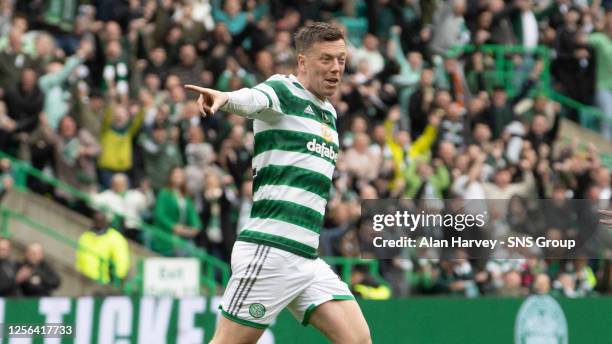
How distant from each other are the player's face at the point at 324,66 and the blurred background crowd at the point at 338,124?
19.3 feet

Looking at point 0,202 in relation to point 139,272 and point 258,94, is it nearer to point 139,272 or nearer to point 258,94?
point 139,272

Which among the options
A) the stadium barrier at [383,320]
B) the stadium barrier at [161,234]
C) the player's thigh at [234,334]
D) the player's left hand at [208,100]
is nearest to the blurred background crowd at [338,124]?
the stadium barrier at [161,234]

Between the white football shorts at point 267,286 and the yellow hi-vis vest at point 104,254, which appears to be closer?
the white football shorts at point 267,286

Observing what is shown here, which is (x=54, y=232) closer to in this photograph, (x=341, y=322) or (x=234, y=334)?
(x=234, y=334)

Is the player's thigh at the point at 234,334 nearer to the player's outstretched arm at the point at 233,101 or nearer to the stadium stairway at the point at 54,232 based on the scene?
the player's outstretched arm at the point at 233,101

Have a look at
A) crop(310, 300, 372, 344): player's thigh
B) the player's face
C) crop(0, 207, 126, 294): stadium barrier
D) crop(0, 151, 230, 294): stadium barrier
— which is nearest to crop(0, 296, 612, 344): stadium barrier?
crop(0, 207, 126, 294): stadium barrier

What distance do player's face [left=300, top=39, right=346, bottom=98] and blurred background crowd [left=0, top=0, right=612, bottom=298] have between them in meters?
5.87

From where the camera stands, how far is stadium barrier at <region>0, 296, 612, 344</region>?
11.3 metres

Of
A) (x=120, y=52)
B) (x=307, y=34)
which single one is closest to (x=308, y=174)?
(x=307, y=34)

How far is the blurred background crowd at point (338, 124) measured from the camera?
14.6 m

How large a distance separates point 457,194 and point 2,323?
5.90 m

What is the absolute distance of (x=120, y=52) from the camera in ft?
52.5

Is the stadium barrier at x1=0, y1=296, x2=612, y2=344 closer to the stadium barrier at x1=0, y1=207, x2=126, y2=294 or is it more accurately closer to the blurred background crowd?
the blurred background crowd

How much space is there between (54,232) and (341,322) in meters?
7.79
